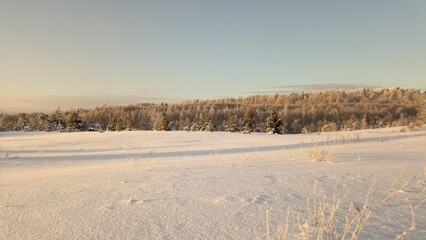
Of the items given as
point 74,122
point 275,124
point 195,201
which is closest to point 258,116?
point 275,124

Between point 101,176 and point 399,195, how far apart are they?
3.45 m

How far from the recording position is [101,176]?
12.7 feet

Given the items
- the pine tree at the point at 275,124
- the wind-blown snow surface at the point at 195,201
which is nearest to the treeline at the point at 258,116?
the pine tree at the point at 275,124

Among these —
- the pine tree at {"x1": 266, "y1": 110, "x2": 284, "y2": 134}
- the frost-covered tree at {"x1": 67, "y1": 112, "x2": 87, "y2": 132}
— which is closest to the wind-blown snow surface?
the pine tree at {"x1": 266, "y1": 110, "x2": 284, "y2": 134}

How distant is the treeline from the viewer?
43.5 m

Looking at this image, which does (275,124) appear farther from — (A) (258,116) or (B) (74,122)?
(A) (258,116)

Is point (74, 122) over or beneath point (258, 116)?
over

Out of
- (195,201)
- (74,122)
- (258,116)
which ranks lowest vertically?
(258,116)

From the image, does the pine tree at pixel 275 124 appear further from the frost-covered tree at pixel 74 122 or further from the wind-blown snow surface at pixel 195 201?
the wind-blown snow surface at pixel 195 201

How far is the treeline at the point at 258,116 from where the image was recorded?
4350 centimetres

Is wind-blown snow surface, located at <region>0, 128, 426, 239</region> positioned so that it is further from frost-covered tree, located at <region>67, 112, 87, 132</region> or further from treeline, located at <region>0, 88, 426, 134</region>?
frost-covered tree, located at <region>67, 112, 87, 132</region>

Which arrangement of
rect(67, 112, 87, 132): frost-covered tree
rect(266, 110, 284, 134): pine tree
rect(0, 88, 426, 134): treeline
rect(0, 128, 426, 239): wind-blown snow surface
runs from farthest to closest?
1. rect(0, 88, 426, 134): treeline
2. rect(67, 112, 87, 132): frost-covered tree
3. rect(266, 110, 284, 134): pine tree
4. rect(0, 128, 426, 239): wind-blown snow surface

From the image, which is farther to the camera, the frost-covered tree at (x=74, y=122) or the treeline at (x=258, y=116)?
the treeline at (x=258, y=116)

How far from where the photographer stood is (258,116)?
65062 millimetres
